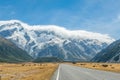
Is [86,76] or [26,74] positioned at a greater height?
[26,74]

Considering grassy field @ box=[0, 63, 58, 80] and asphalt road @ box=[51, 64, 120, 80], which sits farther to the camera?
grassy field @ box=[0, 63, 58, 80]

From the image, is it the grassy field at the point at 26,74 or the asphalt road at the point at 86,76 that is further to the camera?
the grassy field at the point at 26,74

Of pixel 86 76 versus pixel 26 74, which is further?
pixel 26 74
